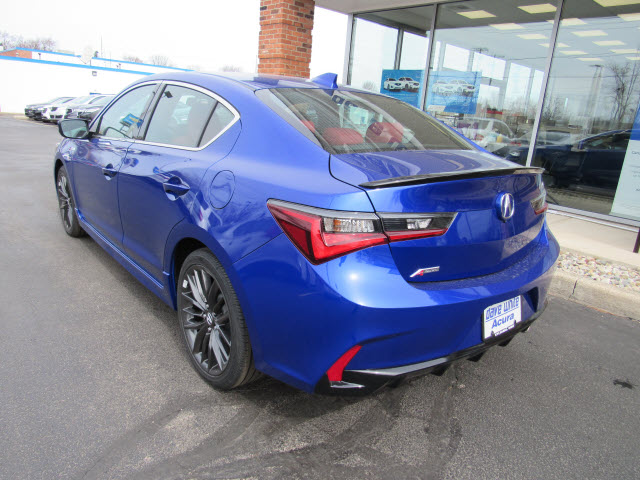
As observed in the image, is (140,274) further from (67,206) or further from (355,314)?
(67,206)

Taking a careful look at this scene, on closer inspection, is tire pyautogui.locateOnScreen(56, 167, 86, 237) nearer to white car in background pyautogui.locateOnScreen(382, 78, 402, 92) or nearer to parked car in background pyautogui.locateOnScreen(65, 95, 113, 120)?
white car in background pyautogui.locateOnScreen(382, 78, 402, 92)

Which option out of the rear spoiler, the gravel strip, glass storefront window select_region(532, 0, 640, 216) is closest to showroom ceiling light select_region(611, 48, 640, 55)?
glass storefront window select_region(532, 0, 640, 216)

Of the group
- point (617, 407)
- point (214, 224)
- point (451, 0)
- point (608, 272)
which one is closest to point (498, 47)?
point (451, 0)

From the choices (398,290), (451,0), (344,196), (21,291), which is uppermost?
(451,0)

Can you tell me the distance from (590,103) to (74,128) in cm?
678

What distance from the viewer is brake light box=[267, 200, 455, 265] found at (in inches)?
67.9

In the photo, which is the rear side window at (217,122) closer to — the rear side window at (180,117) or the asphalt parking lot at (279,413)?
the rear side window at (180,117)

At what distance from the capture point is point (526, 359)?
2961mm

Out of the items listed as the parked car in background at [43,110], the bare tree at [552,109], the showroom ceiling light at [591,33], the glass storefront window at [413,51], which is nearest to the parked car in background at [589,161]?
the bare tree at [552,109]

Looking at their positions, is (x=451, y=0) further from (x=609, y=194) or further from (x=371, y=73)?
(x=609, y=194)

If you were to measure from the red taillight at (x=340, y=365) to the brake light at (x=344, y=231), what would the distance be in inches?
14.1

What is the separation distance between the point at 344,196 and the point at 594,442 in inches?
68.2

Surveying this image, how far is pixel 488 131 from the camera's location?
26.3 feet

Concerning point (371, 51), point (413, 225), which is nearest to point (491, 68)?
point (371, 51)
